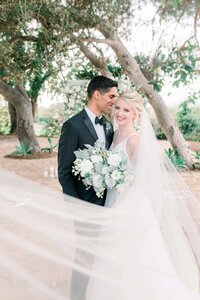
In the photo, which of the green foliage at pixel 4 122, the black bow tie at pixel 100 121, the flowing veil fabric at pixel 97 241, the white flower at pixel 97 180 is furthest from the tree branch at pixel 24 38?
the green foliage at pixel 4 122

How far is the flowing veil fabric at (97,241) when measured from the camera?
2844 mm

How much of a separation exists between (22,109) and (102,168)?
38.1 feet

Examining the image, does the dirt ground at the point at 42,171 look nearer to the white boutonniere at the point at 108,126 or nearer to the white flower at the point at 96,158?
the white boutonniere at the point at 108,126

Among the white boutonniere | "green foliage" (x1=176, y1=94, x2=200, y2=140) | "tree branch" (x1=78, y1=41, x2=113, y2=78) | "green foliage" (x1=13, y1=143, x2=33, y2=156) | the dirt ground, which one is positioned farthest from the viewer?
"green foliage" (x1=176, y1=94, x2=200, y2=140)

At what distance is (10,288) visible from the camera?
3508 millimetres

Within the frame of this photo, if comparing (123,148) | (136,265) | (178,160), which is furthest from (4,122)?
(136,265)

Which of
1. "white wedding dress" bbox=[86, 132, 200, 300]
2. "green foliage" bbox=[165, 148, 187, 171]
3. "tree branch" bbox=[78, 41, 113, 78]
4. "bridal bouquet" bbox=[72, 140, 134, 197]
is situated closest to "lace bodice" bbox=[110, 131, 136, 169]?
"white wedding dress" bbox=[86, 132, 200, 300]

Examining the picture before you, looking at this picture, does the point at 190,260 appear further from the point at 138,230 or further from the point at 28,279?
the point at 28,279

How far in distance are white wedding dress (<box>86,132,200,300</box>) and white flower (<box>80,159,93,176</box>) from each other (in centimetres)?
31

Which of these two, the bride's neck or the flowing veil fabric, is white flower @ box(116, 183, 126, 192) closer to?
the flowing veil fabric

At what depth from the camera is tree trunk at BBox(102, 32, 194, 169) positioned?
10.5 m

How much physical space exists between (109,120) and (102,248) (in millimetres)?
1106

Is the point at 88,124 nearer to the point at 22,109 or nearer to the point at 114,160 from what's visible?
the point at 114,160

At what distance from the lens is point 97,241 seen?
9.62ft
